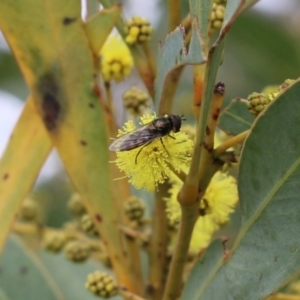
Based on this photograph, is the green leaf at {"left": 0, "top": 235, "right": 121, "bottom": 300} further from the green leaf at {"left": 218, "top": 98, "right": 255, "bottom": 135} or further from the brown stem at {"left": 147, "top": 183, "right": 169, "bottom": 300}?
the green leaf at {"left": 218, "top": 98, "right": 255, "bottom": 135}

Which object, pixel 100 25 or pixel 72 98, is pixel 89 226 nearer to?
pixel 72 98

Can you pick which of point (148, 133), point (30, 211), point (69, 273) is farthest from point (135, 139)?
point (69, 273)

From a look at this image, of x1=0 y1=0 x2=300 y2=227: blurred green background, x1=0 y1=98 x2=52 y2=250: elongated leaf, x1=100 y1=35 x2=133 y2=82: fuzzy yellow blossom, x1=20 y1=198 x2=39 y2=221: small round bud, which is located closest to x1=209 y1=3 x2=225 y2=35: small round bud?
x1=100 y1=35 x2=133 y2=82: fuzzy yellow blossom

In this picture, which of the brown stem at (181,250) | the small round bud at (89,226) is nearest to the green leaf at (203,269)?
the brown stem at (181,250)

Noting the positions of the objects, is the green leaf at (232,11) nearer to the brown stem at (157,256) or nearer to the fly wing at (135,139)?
the fly wing at (135,139)

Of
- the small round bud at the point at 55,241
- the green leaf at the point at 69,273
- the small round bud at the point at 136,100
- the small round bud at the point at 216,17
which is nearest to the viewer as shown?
the small round bud at the point at 216,17

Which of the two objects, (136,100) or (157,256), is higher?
(136,100)

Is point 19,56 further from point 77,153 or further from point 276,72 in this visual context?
point 276,72
